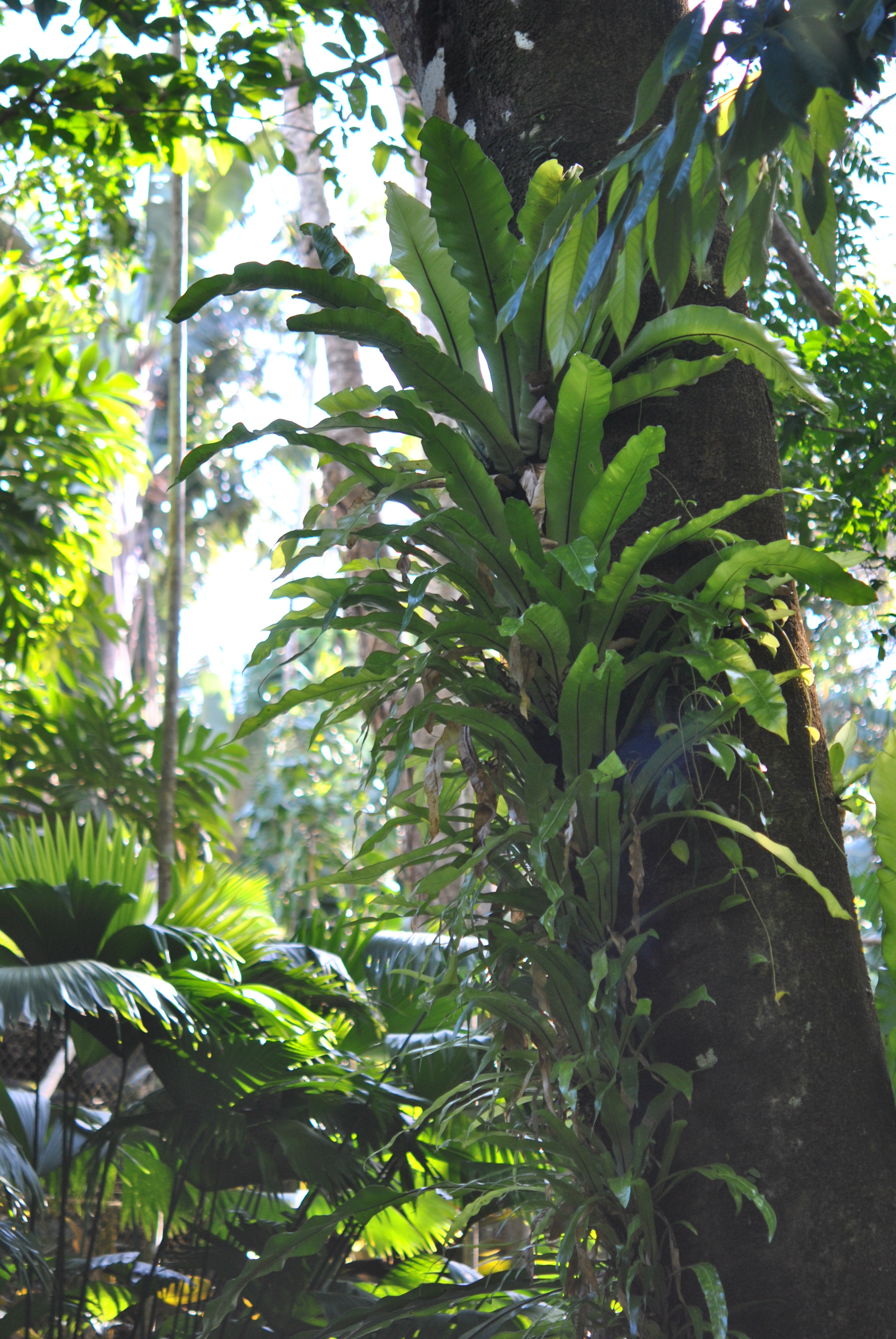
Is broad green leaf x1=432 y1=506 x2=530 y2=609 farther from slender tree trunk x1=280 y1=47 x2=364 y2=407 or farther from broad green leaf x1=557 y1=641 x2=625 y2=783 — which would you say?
slender tree trunk x1=280 y1=47 x2=364 y2=407

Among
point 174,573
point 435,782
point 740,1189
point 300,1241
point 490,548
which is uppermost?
point 174,573

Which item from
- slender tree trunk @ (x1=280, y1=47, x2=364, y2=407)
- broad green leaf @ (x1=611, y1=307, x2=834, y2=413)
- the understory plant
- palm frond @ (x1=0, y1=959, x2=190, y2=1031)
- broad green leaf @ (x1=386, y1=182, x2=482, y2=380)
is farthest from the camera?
slender tree trunk @ (x1=280, y1=47, x2=364, y2=407)

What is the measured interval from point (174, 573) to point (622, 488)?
3.46 metres

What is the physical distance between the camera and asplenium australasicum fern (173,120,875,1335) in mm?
999

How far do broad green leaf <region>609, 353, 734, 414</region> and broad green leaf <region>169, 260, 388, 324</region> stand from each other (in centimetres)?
28

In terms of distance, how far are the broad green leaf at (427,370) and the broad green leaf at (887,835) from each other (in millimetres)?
566

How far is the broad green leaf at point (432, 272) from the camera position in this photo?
4.11 feet

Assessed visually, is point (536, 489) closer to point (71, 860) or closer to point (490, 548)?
point (490, 548)

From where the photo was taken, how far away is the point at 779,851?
37.8 inches

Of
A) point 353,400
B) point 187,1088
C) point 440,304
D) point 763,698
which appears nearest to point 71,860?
point 187,1088

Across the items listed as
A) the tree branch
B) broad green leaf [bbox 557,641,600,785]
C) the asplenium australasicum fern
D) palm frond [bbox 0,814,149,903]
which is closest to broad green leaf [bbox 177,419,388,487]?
the asplenium australasicum fern

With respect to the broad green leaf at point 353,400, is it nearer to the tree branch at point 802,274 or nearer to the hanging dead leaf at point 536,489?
the hanging dead leaf at point 536,489

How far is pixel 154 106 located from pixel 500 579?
2.88 meters

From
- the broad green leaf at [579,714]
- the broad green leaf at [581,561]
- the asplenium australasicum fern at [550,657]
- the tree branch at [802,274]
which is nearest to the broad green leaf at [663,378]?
the asplenium australasicum fern at [550,657]
